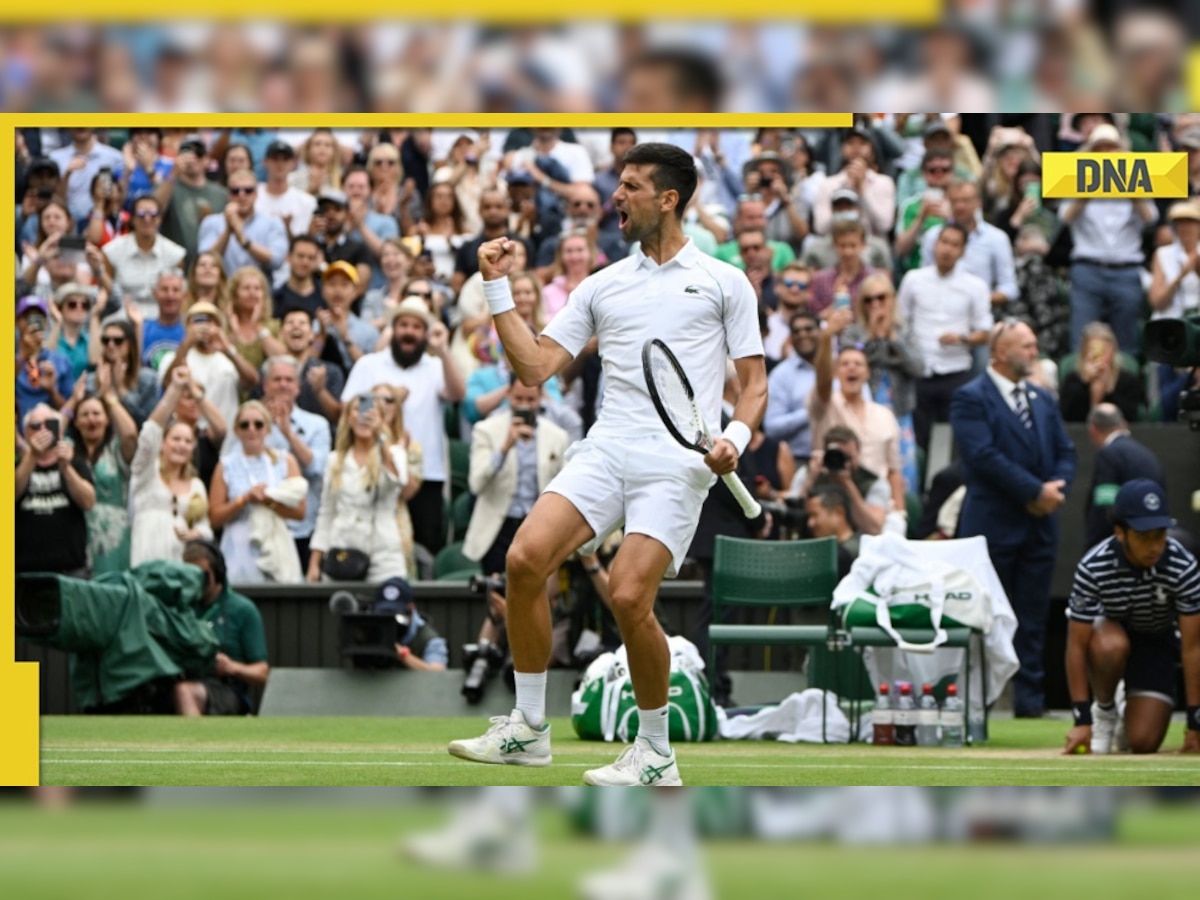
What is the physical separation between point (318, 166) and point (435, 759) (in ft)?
21.4

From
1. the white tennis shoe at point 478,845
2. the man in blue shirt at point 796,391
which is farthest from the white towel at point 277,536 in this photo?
the white tennis shoe at point 478,845

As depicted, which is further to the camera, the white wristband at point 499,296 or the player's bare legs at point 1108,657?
the player's bare legs at point 1108,657

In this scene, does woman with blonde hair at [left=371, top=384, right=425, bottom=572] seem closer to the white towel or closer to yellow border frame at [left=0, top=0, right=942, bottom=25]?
the white towel

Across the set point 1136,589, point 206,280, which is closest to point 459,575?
point 206,280

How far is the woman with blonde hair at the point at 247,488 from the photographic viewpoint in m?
12.3

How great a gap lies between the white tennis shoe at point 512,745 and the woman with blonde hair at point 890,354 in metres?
6.69

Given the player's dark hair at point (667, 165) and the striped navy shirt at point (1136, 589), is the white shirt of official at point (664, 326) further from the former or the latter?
the striped navy shirt at point (1136, 589)

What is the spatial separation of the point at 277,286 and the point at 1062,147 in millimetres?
4949

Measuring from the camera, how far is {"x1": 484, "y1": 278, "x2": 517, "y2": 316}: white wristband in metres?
6.08

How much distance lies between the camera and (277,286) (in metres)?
13.2

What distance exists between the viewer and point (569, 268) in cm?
1275

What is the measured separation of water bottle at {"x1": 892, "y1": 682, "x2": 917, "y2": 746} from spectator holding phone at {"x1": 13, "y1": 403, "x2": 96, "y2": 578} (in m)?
4.83

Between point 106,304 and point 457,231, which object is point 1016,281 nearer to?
point 457,231

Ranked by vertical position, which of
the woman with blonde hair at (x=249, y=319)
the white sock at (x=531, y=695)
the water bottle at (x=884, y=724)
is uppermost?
the woman with blonde hair at (x=249, y=319)
